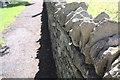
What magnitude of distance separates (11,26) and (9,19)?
109 inches

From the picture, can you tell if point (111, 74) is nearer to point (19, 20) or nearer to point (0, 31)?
point (0, 31)

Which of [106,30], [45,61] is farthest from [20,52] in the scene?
[106,30]

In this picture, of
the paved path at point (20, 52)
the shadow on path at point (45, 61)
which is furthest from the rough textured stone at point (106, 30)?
the paved path at point (20, 52)

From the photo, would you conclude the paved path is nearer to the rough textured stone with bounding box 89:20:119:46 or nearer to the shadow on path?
the shadow on path

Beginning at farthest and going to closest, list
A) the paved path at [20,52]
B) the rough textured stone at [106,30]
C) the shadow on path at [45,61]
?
the paved path at [20,52]
the shadow on path at [45,61]
the rough textured stone at [106,30]

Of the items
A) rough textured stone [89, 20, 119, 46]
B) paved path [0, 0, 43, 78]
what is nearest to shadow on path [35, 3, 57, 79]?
paved path [0, 0, 43, 78]

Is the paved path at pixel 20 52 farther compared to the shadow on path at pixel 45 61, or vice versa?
the paved path at pixel 20 52

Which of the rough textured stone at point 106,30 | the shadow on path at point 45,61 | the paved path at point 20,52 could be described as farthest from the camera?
the paved path at point 20,52

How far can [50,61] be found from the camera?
8.85 meters

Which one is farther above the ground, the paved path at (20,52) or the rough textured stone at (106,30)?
the rough textured stone at (106,30)

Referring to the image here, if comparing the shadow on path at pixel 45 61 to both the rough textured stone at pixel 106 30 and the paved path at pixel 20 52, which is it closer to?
the paved path at pixel 20 52

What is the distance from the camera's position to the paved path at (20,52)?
28.1ft

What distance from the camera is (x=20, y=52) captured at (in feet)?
35.3

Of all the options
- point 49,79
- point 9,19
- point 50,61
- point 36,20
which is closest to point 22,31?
point 36,20
